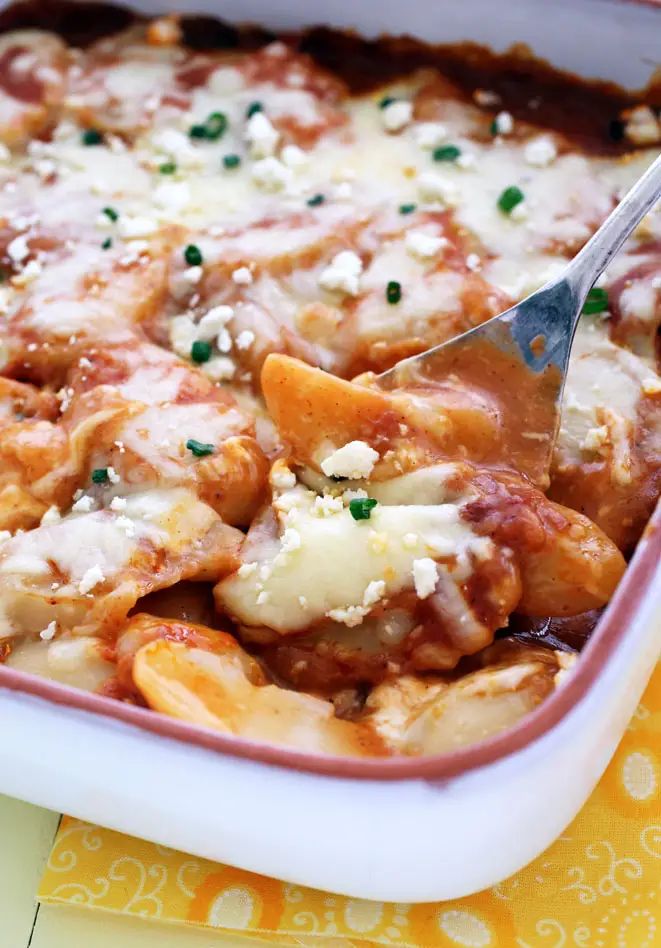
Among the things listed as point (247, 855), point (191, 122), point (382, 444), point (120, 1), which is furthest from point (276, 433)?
point (120, 1)

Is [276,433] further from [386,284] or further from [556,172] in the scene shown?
[556,172]

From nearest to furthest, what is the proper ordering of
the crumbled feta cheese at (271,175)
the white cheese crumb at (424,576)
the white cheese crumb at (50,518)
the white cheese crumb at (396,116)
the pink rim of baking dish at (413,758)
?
the pink rim of baking dish at (413,758)
the white cheese crumb at (424,576)
the white cheese crumb at (50,518)
the crumbled feta cheese at (271,175)
the white cheese crumb at (396,116)

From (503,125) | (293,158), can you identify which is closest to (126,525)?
(293,158)

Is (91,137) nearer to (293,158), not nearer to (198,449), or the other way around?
(293,158)

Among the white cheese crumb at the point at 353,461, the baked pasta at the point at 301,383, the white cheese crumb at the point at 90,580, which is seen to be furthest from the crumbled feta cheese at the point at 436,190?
the white cheese crumb at the point at 90,580

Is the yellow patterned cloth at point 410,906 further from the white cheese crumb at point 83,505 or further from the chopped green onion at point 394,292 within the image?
the chopped green onion at point 394,292

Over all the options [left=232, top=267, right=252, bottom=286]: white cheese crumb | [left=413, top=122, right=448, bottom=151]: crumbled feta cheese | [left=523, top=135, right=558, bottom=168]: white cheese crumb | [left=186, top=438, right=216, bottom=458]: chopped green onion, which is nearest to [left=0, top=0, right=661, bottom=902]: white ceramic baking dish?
[left=186, top=438, right=216, bottom=458]: chopped green onion

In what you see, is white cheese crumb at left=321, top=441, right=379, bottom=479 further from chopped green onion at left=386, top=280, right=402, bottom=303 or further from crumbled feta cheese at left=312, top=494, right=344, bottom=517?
chopped green onion at left=386, top=280, right=402, bottom=303
